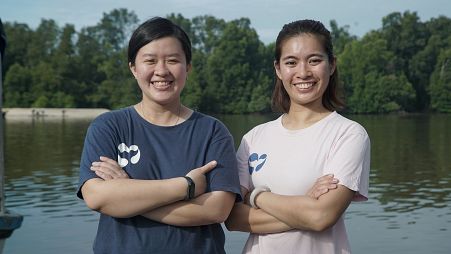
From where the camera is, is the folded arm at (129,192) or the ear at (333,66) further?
the ear at (333,66)

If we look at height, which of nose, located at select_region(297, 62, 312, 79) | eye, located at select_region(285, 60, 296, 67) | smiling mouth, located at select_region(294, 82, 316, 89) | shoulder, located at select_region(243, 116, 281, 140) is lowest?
shoulder, located at select_region(243, 116, 281, 140)

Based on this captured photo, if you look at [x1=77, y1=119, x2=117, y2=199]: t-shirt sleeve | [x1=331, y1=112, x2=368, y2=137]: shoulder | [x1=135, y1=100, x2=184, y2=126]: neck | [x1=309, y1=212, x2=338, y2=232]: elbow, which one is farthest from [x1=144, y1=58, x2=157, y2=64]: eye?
[x1=309, y1=212, x2=338, y2=232]: elbow

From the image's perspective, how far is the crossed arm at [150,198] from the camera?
2900 millimetres

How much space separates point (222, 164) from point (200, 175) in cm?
12

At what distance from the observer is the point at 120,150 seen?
3.00 m

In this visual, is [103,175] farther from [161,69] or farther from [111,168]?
[161,69]

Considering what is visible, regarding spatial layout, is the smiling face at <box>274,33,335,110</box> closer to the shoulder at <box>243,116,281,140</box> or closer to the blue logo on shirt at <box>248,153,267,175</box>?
the shoulder at <box>243,116,281,140</box>

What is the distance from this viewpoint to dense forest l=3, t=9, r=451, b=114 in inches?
3113

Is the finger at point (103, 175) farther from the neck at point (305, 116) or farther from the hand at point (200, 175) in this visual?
the neck at point (305, 116)

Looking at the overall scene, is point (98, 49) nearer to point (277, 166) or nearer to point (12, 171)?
point (12, 171)

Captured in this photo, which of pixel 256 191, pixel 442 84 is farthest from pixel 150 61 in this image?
pixel 442 84

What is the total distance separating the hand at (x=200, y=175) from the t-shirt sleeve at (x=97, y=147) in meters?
0.34

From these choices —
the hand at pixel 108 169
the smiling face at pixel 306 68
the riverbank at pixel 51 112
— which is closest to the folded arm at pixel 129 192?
the hand at pixel 108 169

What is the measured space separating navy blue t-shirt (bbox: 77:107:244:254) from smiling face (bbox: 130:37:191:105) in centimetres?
12
